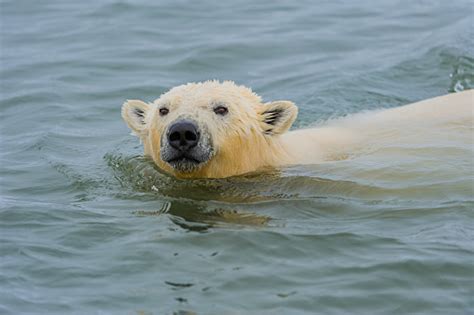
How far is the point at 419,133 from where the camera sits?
976 cm

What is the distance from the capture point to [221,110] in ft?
27.9

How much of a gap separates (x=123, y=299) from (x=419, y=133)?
14.4 feet

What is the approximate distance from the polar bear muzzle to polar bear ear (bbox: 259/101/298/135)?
2.67ft

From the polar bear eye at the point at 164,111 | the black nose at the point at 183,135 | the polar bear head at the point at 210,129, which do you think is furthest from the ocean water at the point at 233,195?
the polar bear eye at the point at 164,111

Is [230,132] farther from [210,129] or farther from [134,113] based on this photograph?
[134,113]

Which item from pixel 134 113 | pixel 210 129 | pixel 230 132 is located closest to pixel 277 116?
pixel 230 132

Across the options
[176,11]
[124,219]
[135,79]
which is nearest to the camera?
[124,219]

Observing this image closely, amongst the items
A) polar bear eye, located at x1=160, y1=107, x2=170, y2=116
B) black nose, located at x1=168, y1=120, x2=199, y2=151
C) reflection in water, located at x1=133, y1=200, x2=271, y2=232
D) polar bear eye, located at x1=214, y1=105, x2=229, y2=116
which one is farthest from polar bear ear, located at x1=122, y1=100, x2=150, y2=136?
black nose, located at x1=168, y1=120, x2=199, y2=151

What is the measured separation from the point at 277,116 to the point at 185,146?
120cm

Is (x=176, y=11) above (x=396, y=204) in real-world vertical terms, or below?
above

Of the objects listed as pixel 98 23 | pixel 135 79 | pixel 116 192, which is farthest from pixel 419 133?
pixel 98 23

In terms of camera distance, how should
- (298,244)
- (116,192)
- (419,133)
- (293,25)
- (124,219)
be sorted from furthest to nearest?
Result: (293,25), (419,133), (116,192), (124,219), (298,244)

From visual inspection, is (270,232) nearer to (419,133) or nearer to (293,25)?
(419,133)

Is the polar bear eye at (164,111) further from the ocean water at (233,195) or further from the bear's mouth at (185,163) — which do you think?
the ocean water at (233,195)
